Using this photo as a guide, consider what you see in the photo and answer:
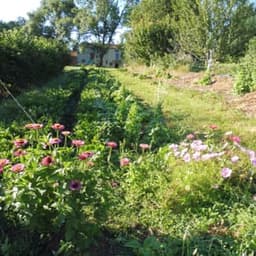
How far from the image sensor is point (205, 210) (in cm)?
313

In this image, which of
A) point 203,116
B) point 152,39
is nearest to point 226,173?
point 203,116

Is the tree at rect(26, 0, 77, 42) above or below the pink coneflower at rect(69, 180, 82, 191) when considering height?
above

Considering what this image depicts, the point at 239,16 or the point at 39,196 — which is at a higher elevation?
the point at 239,16

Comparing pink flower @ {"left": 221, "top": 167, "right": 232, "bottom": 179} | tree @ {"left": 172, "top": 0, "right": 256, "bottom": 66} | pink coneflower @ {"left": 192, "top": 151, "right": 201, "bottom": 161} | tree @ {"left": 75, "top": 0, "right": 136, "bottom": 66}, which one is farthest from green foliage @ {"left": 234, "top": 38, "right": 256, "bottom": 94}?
tree @ {"left": 75, "top": 0, "right": 136, "bottom": 66}

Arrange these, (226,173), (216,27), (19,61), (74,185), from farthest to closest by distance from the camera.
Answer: (216,27), (19,61), (226,173), (74,185)

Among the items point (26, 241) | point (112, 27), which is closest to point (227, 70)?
point (26, 241)

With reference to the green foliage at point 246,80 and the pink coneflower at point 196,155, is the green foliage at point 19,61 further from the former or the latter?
the pink coneflower at point 196,155

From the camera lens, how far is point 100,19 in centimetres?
4728

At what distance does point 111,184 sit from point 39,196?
1.41m

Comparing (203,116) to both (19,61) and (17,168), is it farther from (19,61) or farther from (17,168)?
(19,61)

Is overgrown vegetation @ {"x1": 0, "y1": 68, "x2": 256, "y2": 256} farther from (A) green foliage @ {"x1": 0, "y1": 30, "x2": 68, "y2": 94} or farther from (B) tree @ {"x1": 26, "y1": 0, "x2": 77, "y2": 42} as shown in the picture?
(B) tree @ {"x1": 26, "y1": 0, "x2": 77, "y2": 42}

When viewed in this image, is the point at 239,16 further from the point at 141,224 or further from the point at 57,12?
the point at 57,12

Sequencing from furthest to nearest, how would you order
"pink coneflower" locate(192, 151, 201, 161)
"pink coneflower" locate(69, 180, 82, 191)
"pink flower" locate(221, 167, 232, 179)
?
"pink coneflower" locate(192, 151, 201, 161) → "pink flower" locate(221, 167, 232, 179) → "pink coneflower" locate(69, 180, 82, 191)

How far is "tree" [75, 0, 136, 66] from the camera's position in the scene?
153ft
